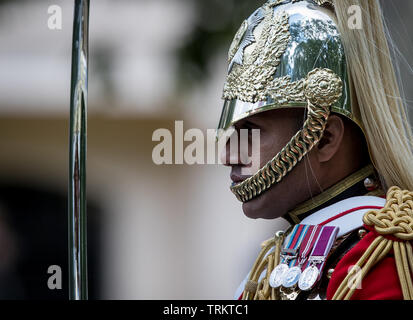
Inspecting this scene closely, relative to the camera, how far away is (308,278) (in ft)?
7.06

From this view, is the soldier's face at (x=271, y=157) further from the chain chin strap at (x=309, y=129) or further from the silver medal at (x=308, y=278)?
the silver medal at (x=308, y=278)

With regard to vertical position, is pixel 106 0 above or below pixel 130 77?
above

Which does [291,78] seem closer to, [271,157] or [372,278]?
[271,157]

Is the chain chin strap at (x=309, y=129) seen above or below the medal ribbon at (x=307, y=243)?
above

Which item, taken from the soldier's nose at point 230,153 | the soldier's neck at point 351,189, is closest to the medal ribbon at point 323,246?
the soldier's neck at point 351,189

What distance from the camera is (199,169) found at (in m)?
6.89

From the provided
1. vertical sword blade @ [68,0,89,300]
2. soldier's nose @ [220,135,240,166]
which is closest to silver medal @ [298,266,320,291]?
soldier's nose @ [220,135,240,166]

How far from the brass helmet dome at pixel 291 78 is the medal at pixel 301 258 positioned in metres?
0.17

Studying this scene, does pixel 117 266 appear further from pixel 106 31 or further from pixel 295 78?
pixel 295 78

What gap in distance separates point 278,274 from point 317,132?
1.27 ft

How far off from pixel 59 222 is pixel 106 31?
1.88 m

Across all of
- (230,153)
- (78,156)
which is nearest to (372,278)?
(230,153)

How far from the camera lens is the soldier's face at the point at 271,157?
229 cm
